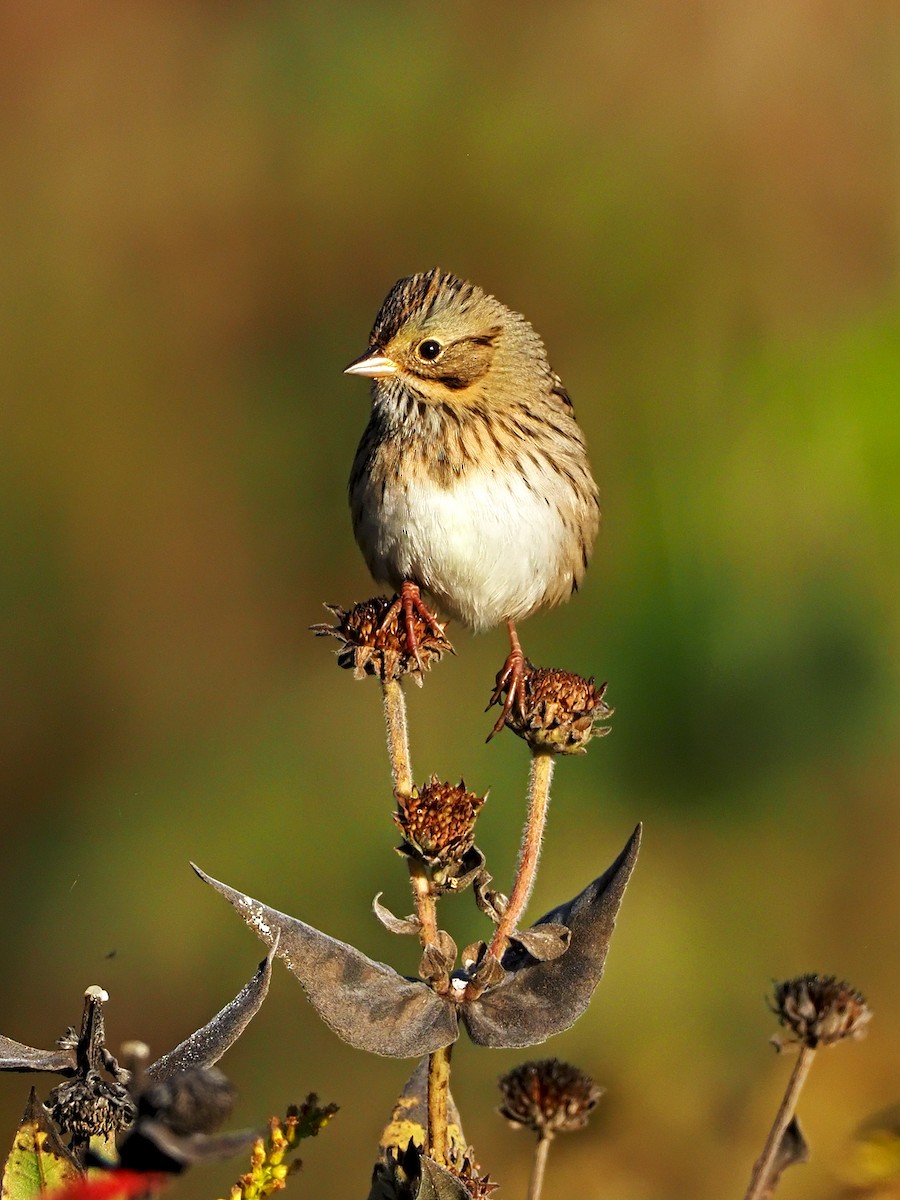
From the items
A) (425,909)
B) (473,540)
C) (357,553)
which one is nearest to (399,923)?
(425,909)

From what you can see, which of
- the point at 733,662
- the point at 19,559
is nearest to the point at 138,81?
the point at 19,559

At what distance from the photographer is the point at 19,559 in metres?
3.85

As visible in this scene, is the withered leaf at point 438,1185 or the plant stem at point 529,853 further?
the plant stem at point 529,853

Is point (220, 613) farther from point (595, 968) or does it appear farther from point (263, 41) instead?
point (595, 968)

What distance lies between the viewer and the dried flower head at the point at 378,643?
1.65 meters

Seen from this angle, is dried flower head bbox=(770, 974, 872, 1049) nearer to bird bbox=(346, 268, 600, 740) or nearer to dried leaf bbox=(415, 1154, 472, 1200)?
dried leaf bbox=(415, 1154, 472, 1200)

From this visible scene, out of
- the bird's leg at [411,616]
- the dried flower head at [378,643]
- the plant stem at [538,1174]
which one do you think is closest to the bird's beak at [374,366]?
the bird's leg at [411,616]

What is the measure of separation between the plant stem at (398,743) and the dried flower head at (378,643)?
6 cm

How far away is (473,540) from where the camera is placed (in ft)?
7.91

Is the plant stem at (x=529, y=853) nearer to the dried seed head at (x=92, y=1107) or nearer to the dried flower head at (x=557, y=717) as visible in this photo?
the dried flower head at (x=557, y=717)

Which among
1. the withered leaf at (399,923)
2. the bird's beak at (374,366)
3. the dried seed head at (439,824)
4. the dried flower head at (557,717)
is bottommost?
the withered leaf at (399,923)

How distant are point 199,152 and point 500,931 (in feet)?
10.7

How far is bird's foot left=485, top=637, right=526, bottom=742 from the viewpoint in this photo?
1.62 meters

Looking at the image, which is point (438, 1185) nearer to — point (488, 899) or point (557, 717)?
point (488, 899)
